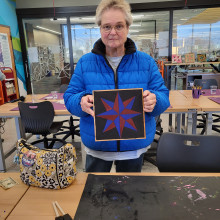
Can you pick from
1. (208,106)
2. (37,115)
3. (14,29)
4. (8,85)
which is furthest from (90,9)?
(208,106)

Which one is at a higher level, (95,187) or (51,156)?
(51,156)

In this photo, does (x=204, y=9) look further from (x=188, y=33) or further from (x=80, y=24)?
(x=80, y=24)

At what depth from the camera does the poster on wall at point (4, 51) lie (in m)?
4.81

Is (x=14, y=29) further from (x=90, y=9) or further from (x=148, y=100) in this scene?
(x=148, y=100)

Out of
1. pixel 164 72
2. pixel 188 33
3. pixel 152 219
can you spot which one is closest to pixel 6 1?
pixel 164 72

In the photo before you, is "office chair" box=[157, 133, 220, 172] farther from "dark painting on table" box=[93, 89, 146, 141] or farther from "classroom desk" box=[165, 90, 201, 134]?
"classroom desk" box=[165, 90, 201, 134]

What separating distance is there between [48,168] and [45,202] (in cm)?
15

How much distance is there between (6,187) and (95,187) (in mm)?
445

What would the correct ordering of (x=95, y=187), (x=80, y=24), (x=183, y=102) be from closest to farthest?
(x=95, y=187) < (x=183, y=102) < (x=80, y=24)

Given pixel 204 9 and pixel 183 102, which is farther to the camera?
pixel 204 9

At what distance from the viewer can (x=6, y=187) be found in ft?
3.39

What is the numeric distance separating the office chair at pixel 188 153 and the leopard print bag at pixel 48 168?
0.59 meters

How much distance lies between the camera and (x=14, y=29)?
217 inches

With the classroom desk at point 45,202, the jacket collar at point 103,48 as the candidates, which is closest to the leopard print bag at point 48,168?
the classroom desk at point 45,202
